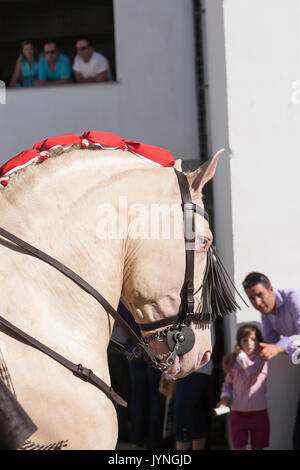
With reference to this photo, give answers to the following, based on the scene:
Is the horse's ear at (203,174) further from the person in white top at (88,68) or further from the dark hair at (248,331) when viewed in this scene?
the person in white top at (88,68)

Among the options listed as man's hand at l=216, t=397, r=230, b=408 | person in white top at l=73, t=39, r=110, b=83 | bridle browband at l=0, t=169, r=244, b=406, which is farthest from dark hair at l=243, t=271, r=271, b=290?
person in white top at l=73, t=39, r=110, b=83

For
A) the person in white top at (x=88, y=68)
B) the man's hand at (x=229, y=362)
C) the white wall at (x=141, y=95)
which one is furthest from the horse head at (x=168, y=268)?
the person in white top at (x=88, y=68)

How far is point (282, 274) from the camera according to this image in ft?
16.8

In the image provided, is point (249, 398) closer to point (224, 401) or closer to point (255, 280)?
point (224, 401)

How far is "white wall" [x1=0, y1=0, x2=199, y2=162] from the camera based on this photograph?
25.6ft

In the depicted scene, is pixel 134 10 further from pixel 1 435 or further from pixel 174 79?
pixel 1 435

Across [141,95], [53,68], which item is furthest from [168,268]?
[53,68]

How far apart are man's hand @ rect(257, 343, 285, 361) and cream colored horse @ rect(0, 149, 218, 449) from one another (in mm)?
2203

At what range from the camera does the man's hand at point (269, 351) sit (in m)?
4.62

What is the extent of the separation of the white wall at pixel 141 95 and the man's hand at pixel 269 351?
3.57 meters

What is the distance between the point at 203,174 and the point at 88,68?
609cm

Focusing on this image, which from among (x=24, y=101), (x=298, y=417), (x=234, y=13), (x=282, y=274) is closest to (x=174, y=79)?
(x=24, y=101)

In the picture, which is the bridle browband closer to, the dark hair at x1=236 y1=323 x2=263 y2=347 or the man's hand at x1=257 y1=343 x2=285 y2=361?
the man's hand at x1=257 y1=343 x2=285 y2=361

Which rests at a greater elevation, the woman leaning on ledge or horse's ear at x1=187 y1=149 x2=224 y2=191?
the woman leaning on ledge
